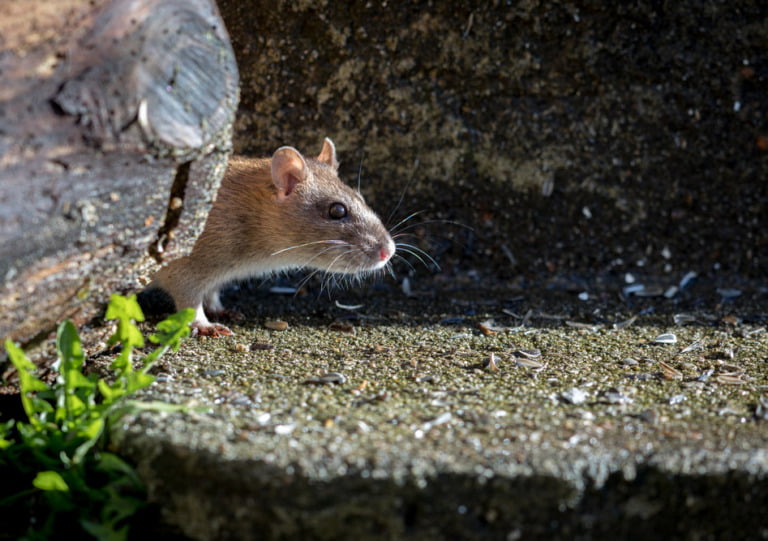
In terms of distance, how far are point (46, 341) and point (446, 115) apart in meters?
2.91

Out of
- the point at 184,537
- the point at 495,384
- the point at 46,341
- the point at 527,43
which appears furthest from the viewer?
the point at 527,43

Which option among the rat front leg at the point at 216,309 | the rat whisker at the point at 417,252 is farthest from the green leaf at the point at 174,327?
the rat whisker at the point at 417,252

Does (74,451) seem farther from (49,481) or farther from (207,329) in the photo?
(207,329)

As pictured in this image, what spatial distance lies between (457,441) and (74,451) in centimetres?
137

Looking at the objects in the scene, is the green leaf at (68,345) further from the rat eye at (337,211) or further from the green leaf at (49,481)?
the rat eye at (337,211)

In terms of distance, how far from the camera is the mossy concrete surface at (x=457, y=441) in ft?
7.28

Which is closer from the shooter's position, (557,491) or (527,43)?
(557,491)

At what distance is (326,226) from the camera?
4.27 m

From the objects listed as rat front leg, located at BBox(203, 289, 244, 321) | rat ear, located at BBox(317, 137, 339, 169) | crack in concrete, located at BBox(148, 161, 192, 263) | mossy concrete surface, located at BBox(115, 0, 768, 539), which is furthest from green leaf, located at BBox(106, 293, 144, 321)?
rat ear, located at BBox(317, 137, 339, 169)

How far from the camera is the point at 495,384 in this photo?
3.10 m

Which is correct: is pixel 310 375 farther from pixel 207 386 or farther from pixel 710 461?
pixel 710 461

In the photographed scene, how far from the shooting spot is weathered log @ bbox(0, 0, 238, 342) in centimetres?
230

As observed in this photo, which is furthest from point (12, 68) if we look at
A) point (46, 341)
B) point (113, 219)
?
point (46, 341)

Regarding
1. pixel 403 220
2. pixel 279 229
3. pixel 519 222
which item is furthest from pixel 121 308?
pixel 519 222
